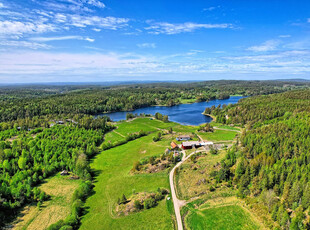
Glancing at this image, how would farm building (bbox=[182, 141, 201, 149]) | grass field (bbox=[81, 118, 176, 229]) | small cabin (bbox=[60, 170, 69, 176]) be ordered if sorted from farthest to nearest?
farm building (bbox=[182, 141, 201, 149]) < small cabin (bbox=[60, 170, 69, 176]) < grass field (bbox=[81, 118, 176, 229])

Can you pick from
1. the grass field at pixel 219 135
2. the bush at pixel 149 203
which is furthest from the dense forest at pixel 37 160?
the grass field at pixel 219 135

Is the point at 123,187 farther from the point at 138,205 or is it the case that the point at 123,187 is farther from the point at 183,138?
the point at 183,138

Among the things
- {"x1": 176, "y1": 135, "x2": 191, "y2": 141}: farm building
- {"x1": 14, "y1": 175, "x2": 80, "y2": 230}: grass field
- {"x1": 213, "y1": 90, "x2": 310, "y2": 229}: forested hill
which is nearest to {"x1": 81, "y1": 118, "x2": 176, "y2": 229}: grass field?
{"x1": 14, "y1": 175, "x2": 80, "y2": 230}: grass field

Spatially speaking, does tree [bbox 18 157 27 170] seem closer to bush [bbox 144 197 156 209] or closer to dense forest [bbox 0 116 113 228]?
dense forest [bbox 0 116 113 228]

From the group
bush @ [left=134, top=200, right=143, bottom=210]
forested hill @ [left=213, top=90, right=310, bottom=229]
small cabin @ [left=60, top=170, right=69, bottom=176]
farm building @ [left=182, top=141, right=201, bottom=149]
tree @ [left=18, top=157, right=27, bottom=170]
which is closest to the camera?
forested hill @ [left=213, top=90, right=310, bottom=229]

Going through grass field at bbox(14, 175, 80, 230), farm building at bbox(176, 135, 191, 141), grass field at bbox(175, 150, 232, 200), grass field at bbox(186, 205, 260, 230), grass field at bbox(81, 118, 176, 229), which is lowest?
grass field at bbox(14, 175, 80, 230)

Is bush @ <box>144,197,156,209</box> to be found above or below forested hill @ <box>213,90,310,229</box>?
below

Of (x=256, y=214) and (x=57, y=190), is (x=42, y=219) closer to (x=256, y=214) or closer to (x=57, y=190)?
(x=57, y=190)
